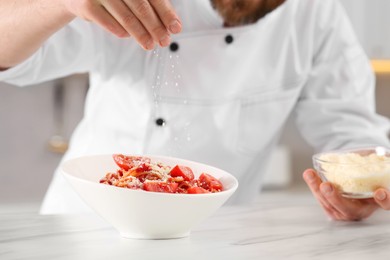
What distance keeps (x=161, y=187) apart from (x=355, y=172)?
0.43 metres

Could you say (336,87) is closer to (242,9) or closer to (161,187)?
(242,9)

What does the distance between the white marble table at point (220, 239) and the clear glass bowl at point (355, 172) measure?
0.25 feet

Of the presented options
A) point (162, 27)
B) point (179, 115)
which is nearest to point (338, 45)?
point (179, 115)

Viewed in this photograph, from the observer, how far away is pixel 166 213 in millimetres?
1189

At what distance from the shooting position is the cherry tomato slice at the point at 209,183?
1.28m

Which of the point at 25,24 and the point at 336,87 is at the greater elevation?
the point at 25,24

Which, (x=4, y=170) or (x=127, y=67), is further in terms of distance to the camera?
(x=4, y=170)

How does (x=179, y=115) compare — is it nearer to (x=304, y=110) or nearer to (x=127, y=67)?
(x=127, y=67)

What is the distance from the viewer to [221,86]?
194 centimetres

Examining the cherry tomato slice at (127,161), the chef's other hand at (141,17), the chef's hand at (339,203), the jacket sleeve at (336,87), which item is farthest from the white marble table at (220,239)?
the jacket sleeve at (336,87)

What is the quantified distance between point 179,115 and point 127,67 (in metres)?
0.18

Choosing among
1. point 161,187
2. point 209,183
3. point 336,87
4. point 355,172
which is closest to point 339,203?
point 355,172

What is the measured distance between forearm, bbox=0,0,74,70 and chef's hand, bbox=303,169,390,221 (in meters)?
0.60

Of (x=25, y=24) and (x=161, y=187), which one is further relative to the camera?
(x=25, y=24)
